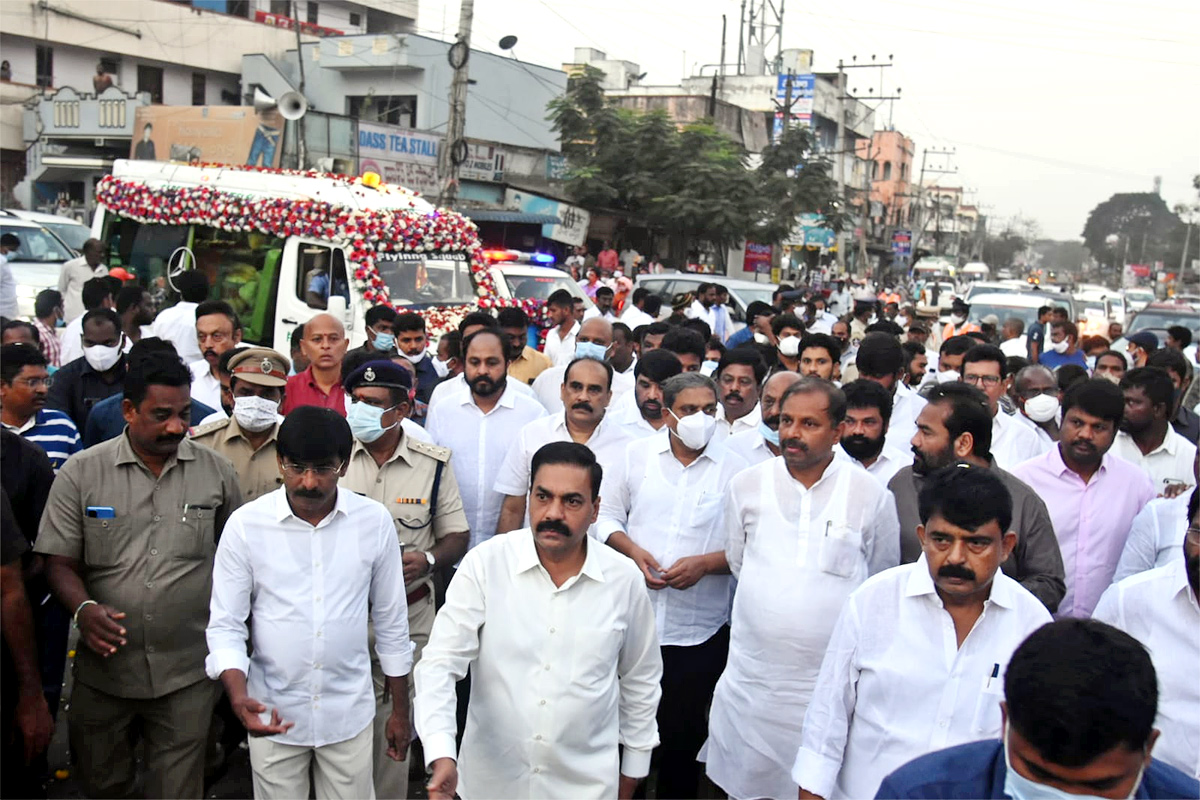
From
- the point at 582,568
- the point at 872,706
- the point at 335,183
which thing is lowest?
the point at 872,706

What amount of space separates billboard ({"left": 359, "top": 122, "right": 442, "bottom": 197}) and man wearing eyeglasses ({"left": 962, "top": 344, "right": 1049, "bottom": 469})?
19.7 metres

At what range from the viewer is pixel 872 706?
10.4 feet

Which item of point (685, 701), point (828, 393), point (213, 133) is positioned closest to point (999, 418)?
point (828, 393)

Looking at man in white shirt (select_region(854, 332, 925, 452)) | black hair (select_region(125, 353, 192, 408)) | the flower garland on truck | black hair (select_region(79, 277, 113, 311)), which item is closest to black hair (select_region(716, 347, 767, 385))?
man in white shirt (select_region(854, 332, 925, 452))

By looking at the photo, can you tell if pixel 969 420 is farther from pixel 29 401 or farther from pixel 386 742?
pixel 29 401

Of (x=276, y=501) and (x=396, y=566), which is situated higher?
(x=276, y=501)

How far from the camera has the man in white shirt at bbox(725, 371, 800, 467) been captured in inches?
211

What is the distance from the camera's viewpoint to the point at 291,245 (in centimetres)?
1155

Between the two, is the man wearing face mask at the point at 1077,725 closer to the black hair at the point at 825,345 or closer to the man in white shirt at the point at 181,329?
the black hair at the point at 825,345

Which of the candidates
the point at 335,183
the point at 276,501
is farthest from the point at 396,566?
the point at 335,183

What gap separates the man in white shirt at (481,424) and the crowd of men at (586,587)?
17 millimetres

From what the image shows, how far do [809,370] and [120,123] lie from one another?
2765 centimetres

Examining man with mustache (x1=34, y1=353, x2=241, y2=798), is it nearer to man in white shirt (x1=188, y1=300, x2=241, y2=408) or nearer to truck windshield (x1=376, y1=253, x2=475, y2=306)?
man in white shirt (x1=188, y1=300, x2=241, y2=408)

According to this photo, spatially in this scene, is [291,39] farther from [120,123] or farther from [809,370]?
[809,370]
